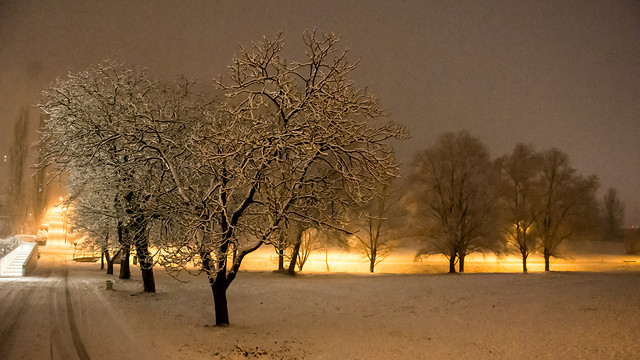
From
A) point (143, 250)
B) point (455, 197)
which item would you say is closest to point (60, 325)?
point (143, 250)

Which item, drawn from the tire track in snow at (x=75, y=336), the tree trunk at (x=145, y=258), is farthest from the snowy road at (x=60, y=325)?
the tree trunk at (x=145, y=258)

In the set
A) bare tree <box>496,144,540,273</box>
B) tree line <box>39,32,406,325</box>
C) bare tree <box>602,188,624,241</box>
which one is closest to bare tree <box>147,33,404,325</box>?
tree line <box>39,32,406,325</box>

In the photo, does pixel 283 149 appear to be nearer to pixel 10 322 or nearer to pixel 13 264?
pixel 10 322

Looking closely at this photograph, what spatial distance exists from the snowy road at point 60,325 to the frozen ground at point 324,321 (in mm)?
32

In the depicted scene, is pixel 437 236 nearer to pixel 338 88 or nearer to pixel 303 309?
pixel 303 309

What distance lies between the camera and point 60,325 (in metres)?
14.2

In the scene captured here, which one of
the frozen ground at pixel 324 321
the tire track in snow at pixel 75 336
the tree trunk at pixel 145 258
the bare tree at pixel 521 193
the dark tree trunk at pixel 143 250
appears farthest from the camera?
the bare tree at pixel 521 193

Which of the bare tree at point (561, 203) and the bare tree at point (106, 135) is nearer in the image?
the bare tree at point (106, 135)

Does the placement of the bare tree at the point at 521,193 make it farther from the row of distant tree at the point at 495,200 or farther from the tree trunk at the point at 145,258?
the tree trunk at the point at 145,258

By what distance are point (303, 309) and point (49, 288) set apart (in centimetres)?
1351

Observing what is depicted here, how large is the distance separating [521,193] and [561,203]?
154 inches

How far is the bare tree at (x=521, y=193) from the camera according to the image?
143 feet

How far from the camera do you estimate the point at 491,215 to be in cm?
3866

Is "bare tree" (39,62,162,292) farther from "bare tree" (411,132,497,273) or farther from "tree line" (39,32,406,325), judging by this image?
"bare tree" (411,132,497,273)
